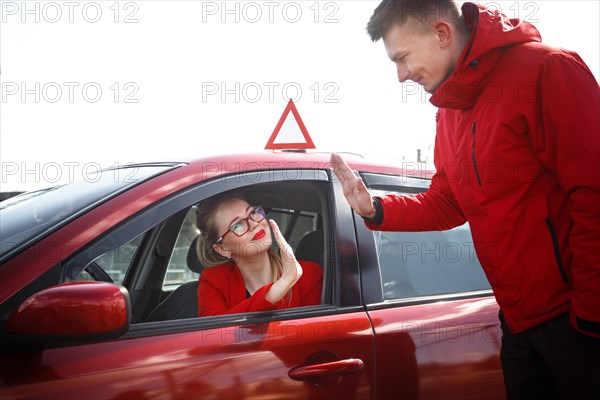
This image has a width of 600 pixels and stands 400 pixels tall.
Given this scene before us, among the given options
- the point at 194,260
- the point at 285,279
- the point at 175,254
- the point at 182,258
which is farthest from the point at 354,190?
the point at 175,254

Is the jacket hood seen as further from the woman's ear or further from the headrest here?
the headrest

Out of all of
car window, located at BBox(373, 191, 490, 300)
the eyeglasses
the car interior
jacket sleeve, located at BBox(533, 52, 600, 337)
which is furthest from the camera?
the car interior

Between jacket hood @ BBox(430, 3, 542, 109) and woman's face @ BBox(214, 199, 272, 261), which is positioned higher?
jacket hood @ BBox(430, 3, 542, 109)

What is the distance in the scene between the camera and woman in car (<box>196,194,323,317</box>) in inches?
92.1

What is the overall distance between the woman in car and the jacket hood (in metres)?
0.89

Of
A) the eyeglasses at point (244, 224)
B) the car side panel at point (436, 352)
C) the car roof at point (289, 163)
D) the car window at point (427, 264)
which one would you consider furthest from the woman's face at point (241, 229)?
the car side panel at point (436, 352)

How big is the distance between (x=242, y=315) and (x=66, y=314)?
1.99 ft

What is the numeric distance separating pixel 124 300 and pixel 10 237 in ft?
1.71

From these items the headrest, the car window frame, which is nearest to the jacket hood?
the car window frame

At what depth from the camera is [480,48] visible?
5.36 feet

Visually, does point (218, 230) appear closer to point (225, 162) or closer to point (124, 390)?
point (225, 162)

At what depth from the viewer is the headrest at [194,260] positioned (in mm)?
2885

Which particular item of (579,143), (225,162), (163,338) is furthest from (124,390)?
(579,143)

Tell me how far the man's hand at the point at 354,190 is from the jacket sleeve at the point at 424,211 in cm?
4
